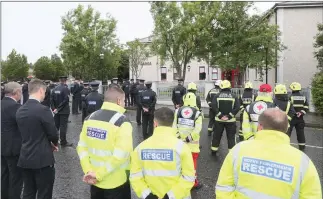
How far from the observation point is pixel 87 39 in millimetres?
30734

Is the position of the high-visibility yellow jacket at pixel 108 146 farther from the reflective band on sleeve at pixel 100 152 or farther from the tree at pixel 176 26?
the tree at pixel 176 26

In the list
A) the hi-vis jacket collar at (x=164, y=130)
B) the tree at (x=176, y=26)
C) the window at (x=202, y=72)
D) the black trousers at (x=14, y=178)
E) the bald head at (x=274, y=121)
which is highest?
the tree at (x=176, y=26)

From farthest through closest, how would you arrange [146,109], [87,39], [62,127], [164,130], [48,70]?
1. [48,70]
2. [87,39]
3. [146,109]
4. [62,127]
5. [164,130]

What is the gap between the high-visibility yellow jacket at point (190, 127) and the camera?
6176 millimetres

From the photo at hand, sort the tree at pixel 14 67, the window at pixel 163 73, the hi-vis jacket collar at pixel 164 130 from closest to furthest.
→ the hi-vis jacket collar at pixel 164 130 → the window at pixel 163 73 → the tree at pixel 14 67

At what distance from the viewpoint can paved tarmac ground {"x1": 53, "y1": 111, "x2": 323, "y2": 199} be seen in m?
5.87

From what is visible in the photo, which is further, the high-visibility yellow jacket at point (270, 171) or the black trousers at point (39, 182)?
the black trousers at point (39, 182)

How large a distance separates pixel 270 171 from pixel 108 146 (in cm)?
181

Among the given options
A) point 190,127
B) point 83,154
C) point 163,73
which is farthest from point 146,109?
point 163,73

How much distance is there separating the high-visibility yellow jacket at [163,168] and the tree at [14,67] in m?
52.2

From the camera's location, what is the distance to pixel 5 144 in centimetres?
487

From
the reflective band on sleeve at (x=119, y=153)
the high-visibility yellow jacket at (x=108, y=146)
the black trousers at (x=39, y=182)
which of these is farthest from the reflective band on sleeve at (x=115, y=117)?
the black trousers at (x=39, y=182)

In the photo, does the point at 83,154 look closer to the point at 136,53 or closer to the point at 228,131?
the point at 228,131

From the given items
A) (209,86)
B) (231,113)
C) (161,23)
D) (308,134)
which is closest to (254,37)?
(209,86)
